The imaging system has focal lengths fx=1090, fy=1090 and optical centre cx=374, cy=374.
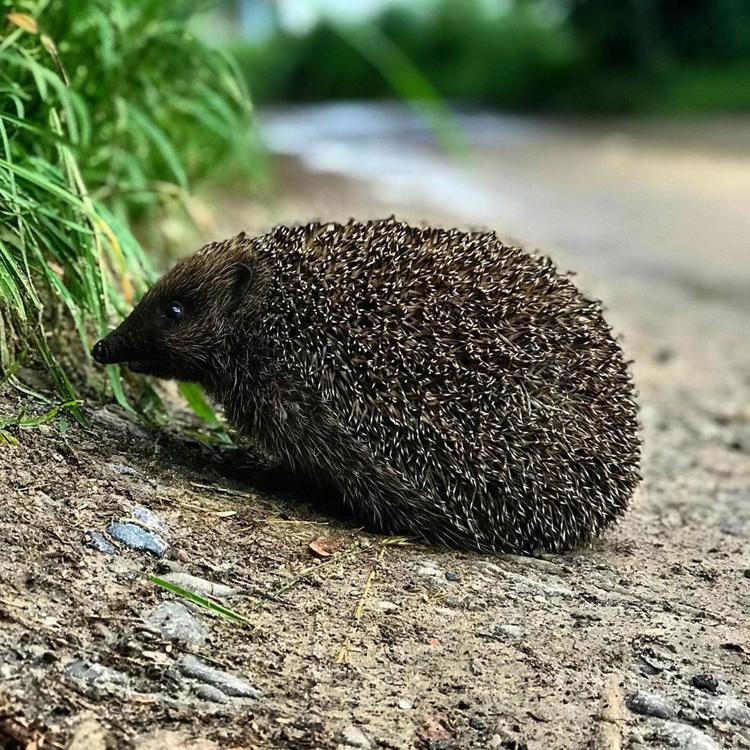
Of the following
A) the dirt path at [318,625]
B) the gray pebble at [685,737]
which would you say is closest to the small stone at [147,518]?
the dirt path at [318,625]

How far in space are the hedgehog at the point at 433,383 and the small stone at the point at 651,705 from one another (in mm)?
1060

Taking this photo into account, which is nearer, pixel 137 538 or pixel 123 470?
pixel 137 538

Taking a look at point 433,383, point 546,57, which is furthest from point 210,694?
point 546,57

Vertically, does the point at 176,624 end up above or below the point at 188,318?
below

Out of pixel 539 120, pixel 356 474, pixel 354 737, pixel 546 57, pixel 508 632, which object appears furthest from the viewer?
pixel 546 57

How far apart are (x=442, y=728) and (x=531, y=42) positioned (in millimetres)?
35043

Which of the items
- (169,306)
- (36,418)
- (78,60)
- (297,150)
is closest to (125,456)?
(36,418)

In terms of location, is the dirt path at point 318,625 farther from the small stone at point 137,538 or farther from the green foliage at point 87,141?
the green foliage at point 87,141

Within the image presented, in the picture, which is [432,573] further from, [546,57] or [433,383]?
[546,57]

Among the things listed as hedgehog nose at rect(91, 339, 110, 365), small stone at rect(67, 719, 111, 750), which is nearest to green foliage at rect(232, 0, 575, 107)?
hedgehog nose at rect(91, 339, 110, 365)

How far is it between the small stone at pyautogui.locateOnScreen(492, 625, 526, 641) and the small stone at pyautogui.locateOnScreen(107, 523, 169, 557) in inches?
42.8

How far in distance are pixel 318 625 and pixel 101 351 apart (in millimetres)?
1672

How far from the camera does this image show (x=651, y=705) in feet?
10.4

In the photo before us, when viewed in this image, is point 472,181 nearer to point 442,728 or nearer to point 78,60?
point 78,60
